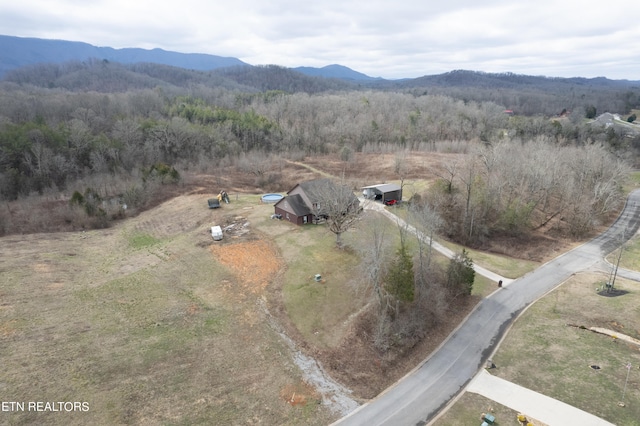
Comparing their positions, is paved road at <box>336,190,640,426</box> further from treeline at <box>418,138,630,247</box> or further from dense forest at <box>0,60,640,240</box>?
dense forest at <box>0,60,640,240</box>

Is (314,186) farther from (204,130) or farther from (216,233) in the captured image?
(204,130)

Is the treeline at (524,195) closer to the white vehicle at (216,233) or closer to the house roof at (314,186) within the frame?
the house roof at (314,186)

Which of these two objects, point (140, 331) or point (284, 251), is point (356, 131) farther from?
point (140, 331)

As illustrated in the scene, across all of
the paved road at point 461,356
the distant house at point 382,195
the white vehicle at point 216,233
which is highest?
the distant house at point 382,195

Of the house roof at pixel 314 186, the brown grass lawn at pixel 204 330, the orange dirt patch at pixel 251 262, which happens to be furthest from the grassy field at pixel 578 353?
the house roof at pixel 314 186

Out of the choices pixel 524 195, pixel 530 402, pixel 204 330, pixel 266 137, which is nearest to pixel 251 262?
pixel 204 330

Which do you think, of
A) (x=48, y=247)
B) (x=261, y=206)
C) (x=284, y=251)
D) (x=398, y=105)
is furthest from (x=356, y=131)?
(x=48, y=247)
